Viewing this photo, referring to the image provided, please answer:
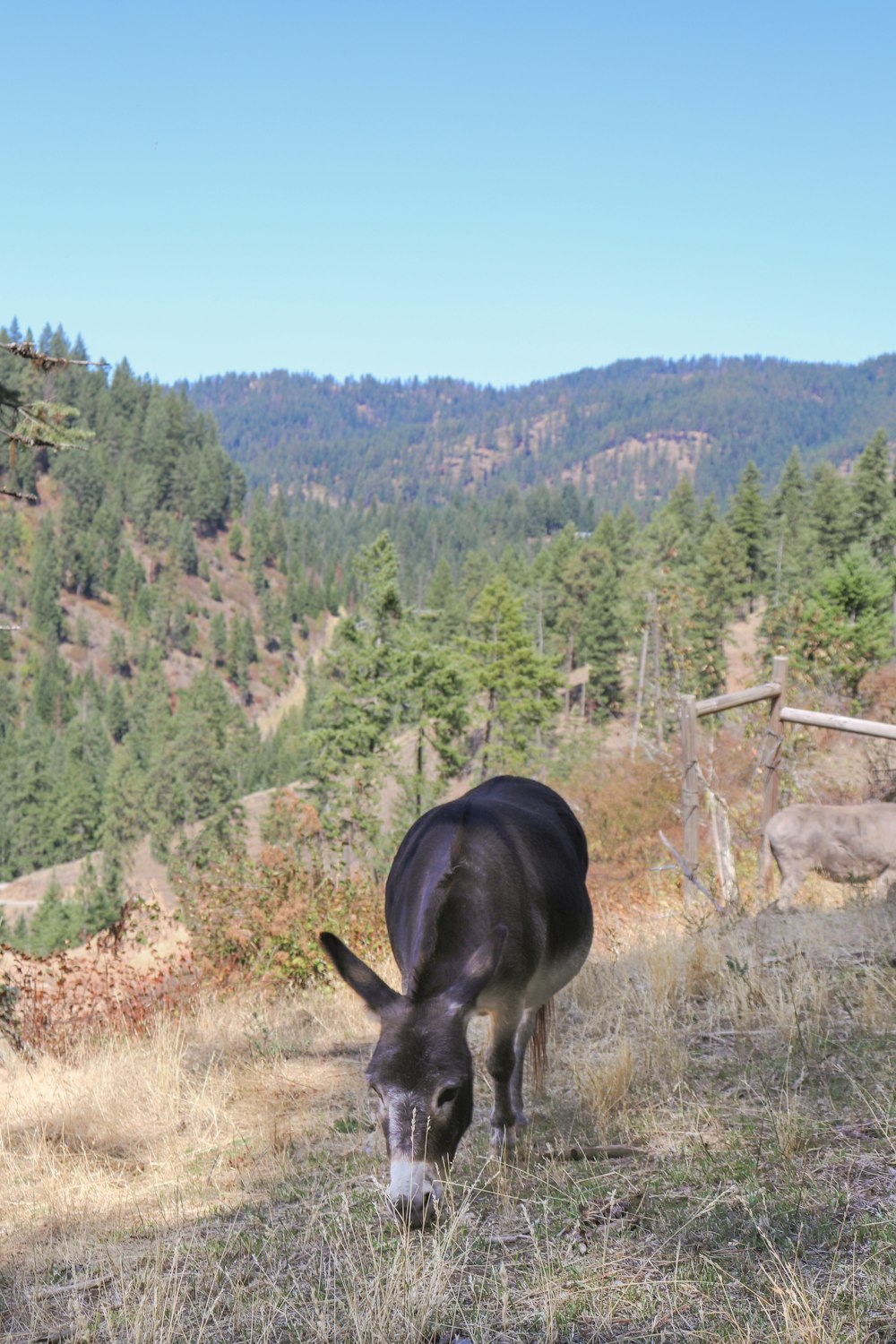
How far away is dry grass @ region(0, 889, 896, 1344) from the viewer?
3.32 m

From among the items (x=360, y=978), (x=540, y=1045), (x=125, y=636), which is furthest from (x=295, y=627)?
(x=360, y=978)

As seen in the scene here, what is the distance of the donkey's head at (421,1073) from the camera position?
340 cm

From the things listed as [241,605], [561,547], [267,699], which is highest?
[561,547]

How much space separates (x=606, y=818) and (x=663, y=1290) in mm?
23208

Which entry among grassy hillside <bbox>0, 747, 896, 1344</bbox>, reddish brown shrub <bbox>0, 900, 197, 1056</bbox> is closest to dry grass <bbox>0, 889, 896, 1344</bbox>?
grassy hillside <bbox>0, 747, 896, 1344</bbox>

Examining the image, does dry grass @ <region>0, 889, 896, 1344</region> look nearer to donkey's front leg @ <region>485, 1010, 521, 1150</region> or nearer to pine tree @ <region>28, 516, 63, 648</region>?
donkey's front leg @ <region>485, 1010, 521, 1150</region>

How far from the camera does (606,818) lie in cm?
2628

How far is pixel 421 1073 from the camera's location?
3.51 m

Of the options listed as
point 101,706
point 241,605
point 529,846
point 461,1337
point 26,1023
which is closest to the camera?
point 461,1337

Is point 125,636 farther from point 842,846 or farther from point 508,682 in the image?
point 842,846

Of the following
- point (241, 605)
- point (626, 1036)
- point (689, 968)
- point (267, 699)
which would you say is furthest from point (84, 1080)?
point (241, 605)

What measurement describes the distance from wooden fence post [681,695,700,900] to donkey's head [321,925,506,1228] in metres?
6.93

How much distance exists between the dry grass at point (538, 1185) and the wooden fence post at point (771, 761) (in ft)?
9.01

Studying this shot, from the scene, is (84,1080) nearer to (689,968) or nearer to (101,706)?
(689,968)
